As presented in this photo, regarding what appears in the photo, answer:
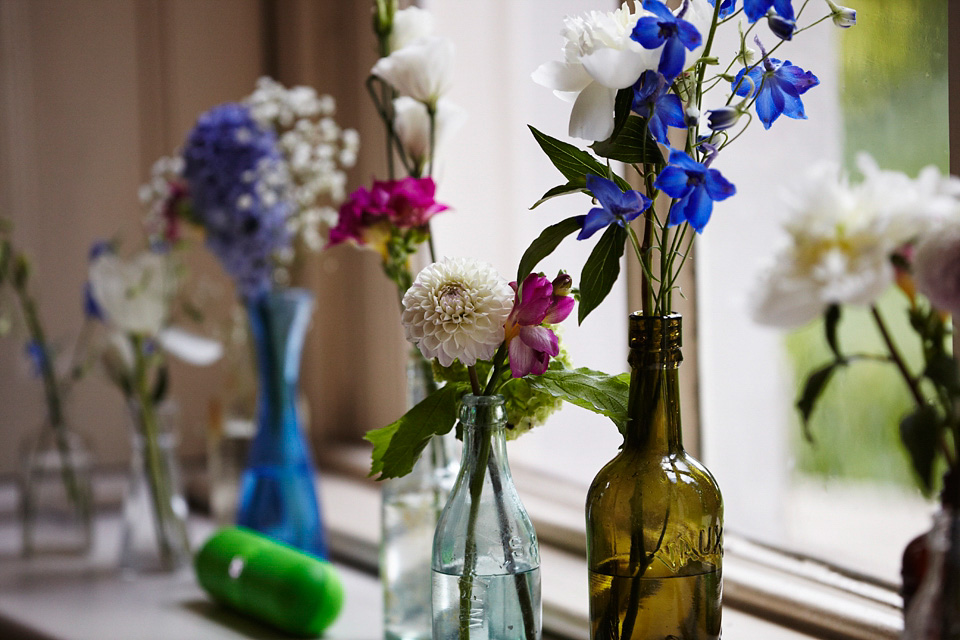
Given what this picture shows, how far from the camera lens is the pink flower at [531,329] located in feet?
2.14

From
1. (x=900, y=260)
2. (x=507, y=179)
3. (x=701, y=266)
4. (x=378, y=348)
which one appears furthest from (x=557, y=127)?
(x=900, y=260)

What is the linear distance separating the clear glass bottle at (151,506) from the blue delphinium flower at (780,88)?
0.94 metres

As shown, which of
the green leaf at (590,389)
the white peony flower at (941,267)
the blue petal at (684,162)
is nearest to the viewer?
the white peony flower at (941,267)

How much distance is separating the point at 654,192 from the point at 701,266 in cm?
37

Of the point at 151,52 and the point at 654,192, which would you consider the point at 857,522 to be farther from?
the point at 151,52

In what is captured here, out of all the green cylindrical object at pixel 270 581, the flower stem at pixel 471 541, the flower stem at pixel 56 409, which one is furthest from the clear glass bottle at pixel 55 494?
the flower stem at pixel 471 541

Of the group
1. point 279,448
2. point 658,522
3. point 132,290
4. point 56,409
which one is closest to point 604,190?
point 658,522

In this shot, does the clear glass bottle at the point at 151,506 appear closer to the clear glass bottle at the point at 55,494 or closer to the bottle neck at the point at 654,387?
the clear glass bottle at the point at 55,494

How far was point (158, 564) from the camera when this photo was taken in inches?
51.5

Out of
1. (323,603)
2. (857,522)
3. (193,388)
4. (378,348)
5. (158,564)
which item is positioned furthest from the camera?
(193,388)

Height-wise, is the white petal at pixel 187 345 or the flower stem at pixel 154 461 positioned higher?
the white petal at pixel 187 345

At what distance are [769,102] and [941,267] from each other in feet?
0.69

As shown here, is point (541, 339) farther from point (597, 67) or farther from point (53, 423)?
point (53, 423)

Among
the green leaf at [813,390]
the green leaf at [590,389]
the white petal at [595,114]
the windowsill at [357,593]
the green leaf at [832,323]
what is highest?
the white petal at [595,114]
